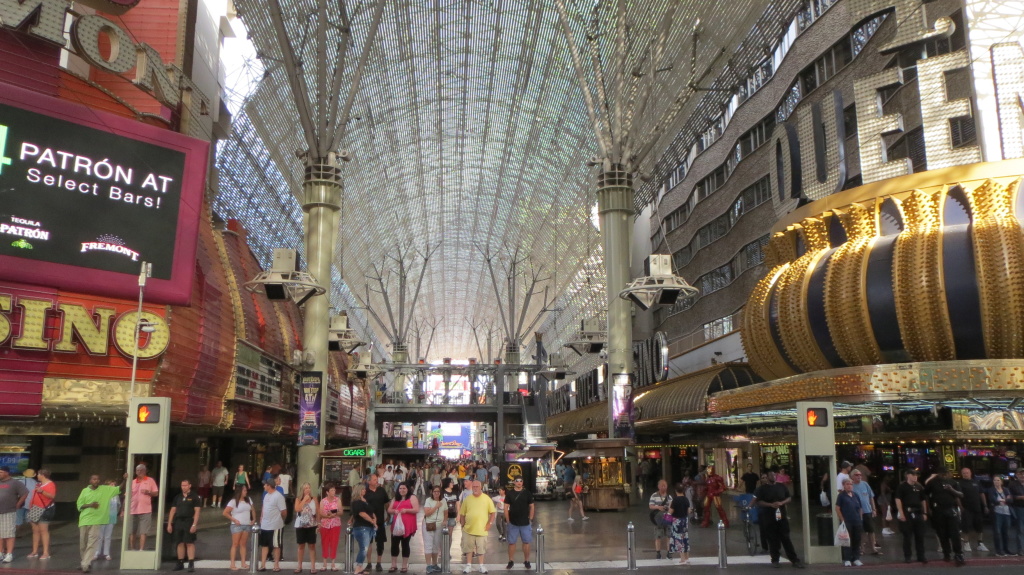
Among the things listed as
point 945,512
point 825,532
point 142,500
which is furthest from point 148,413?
point 945,512

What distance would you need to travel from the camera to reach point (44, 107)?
18.7 meters

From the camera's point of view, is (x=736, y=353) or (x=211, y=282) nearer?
(x=211, y=282)

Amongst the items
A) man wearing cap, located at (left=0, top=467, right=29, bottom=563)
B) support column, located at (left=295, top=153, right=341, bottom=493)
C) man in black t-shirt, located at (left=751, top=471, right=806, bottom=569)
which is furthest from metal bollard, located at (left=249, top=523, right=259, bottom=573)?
support column, located at (left=295, top=153, right=341, bottom=493)

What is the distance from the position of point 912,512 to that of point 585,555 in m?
5.54

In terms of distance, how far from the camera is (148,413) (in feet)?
46.6

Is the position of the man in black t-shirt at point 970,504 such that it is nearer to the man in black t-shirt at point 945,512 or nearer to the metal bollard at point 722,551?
the man in black t-shirt at point 945,512

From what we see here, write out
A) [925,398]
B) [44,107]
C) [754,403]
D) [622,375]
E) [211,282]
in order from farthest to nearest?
[622,375]
[211,282]
[754,403]
[44,107]
[925,398]

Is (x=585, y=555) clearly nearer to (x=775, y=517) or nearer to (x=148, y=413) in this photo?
(x=775, y=517)

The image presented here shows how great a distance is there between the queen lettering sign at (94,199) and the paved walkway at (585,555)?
566 centimetres

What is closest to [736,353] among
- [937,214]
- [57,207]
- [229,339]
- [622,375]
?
[622,375]

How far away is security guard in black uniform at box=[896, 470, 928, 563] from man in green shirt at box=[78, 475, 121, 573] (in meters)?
12.7

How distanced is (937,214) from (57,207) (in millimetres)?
19306

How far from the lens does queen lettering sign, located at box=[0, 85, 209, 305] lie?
1816cm

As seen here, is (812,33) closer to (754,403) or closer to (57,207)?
(754,403)
